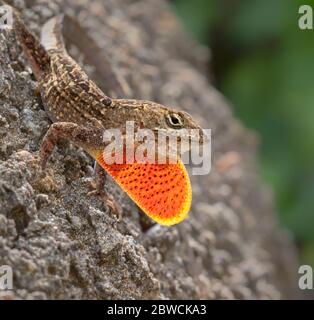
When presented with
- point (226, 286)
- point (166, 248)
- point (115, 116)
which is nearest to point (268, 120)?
point (226, 286)

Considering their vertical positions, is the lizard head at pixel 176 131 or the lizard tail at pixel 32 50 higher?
the lizard tail at pixel 32 50

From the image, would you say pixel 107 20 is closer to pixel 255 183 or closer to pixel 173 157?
pixel 255 183

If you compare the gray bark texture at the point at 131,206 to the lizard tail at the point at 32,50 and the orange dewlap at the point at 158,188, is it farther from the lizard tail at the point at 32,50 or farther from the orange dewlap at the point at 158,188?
the orange dewlap at the point at 158,188

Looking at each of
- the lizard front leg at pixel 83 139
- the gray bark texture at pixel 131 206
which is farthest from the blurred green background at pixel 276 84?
the lizard front leg at pixel 83 139

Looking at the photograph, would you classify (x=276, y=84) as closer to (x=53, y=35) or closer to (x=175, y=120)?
(x=53, y=35)

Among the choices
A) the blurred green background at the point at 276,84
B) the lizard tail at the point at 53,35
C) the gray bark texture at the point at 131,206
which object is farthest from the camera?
the blurred green background at the point at 276,84
